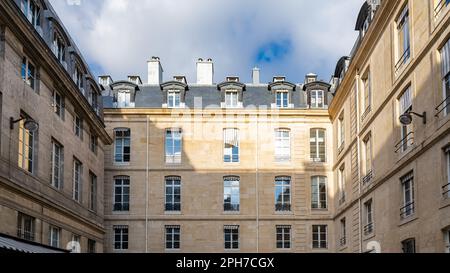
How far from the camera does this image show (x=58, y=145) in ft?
71.4

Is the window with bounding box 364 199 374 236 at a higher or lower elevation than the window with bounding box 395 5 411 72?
lower

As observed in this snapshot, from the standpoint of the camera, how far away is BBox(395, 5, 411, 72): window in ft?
58.4

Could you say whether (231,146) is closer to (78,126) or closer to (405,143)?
Answer: (78,126)

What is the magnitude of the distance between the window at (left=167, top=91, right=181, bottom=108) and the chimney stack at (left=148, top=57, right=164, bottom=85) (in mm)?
1617

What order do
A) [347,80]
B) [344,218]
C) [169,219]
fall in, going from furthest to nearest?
[169,219]
[344,218]
[347,80]

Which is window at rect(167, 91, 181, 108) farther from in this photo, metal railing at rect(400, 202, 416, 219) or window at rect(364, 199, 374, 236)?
metal railing at rect(400, 202, 416, 219)

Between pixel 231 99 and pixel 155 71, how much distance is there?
16.5 feet

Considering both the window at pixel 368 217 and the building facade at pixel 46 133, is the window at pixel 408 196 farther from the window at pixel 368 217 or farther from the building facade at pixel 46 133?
the building facade at pixel 46 133

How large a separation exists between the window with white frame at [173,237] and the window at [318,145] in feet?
26.8

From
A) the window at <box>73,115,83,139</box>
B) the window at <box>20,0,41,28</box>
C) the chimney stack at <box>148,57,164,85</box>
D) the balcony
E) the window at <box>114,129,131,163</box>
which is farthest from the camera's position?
the chimney stack at <box>148,57,164,85</box>

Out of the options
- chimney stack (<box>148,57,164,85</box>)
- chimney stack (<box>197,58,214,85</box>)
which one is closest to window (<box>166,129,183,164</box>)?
chimney stack (<box>148,57,164,85</box>)

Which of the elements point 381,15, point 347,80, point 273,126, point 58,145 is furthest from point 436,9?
point 273,126
